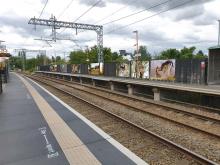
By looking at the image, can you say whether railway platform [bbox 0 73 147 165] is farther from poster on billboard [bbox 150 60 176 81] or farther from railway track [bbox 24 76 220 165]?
poster on billboard [bbox 150 60 176 81]

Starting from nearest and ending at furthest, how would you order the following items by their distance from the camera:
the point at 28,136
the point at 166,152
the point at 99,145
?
the point at 166,152 → the point at 99,145 → the point at 28,136

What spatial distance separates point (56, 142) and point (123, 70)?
83.8ft

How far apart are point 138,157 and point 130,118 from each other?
5.28 metres

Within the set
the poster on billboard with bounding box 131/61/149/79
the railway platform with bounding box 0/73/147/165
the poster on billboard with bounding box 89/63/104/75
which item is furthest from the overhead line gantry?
the railway platform with bounding box 0/73/147/165

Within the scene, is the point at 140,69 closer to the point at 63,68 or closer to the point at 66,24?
the point at 66,24

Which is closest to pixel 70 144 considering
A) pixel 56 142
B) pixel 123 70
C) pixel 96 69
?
pixel 56 142

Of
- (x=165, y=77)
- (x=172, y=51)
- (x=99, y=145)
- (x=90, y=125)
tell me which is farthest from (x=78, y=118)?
(x=172, y=51)

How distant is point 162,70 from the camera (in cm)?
2627

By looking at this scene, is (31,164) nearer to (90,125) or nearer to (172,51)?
(90,125)

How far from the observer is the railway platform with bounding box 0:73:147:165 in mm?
7227

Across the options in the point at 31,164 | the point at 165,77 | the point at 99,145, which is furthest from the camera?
the point at 165,77

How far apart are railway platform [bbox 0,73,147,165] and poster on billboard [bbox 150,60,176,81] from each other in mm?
13279

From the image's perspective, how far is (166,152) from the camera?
25.3ft

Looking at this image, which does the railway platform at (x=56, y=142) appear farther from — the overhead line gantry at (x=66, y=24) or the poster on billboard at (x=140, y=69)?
the overhead line gantry at (x=66, y=24)
